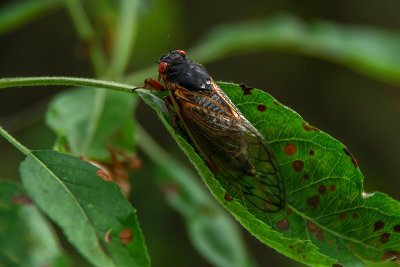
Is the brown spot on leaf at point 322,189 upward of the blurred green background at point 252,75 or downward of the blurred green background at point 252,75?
downward

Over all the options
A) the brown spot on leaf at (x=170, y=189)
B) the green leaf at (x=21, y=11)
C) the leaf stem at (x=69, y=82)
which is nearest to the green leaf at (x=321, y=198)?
the leaf stem at (x=69, y=82)

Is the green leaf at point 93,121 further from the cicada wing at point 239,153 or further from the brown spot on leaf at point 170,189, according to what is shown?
the brown spot on leaf at point 170,189

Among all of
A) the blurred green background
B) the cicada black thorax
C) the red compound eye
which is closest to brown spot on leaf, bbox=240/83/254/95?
the cicada black thorax

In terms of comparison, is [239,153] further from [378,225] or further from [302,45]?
[302,45]

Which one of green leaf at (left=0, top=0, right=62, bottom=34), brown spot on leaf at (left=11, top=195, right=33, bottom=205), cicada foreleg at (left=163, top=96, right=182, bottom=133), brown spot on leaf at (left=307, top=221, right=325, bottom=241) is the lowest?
brown spot on leaf at (left=307, top=221, right=325, bottom=241)

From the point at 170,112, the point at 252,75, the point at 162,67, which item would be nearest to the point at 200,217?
the point at 162,67

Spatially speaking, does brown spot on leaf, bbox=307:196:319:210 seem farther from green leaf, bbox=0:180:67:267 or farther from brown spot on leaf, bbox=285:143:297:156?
green leaf, bbox=0:180:67:267
